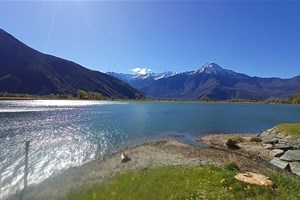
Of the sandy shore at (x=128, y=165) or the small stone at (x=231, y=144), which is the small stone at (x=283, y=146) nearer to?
the sandy shore at (x=128, y=165)

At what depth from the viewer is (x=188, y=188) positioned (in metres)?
20.8

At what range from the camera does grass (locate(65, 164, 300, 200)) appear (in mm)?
19453

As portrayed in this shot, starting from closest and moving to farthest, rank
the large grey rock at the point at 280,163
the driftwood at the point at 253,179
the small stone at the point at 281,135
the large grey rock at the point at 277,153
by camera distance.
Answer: the driftwood at the point at 253,179, the large grey rock at the point at 280,163, the large grey rock at the point at 277,153, the small stone at the point at 281,135

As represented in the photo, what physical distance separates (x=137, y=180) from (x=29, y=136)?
45280mm

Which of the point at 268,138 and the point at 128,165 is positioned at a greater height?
the point at 268,138

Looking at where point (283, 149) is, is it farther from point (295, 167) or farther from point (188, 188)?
point (188, 188)

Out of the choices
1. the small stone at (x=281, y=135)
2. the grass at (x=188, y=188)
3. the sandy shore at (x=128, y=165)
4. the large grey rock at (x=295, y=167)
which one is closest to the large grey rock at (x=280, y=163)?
the large grey rock at (x=295, y=167)

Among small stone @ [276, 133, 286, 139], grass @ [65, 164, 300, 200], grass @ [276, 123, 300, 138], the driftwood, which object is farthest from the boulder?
the driftwood

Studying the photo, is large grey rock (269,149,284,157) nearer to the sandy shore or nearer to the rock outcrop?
the rock outcrop

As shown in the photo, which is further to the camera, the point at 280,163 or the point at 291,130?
the point at 291,130

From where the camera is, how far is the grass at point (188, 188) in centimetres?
1945

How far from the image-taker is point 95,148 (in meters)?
51.4

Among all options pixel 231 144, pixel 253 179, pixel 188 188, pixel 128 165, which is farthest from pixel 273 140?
pixel 188 188

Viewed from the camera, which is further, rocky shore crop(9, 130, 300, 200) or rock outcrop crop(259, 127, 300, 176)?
rock outcrop crop(259, 127, 300, 176)
